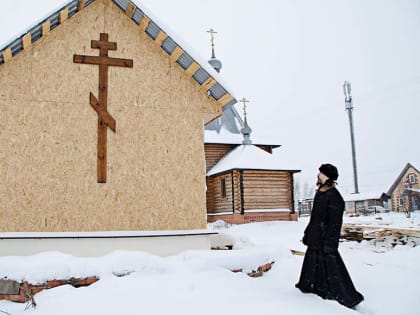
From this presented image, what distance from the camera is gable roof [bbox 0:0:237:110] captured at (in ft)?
22.5

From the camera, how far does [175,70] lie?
7.87 meters

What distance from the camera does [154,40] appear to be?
25.6 ft

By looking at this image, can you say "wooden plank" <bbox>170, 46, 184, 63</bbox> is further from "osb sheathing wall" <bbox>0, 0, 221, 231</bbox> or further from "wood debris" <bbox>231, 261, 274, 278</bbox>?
"wood debris" <bbox>231, 261, 274, 278</bbox>

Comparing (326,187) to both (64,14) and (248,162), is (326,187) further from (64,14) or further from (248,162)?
(248,162)

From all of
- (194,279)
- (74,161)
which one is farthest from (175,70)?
(194,279)

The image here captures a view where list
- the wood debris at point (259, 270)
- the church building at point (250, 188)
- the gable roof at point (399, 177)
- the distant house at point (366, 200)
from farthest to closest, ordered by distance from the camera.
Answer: the distant house at point (366, 200), the gable roof at point (399, 177), the church building at point (250, 188), the wood debris at point (259, 270)

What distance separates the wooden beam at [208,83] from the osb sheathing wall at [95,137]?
0.51 feet

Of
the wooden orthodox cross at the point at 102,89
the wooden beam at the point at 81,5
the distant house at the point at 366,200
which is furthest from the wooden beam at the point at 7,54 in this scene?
the distant house at the point at 366,200

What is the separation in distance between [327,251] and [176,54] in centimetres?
461

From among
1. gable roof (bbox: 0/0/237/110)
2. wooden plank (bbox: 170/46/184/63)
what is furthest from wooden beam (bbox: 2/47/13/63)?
wooden plank (bbox: 170/46/184/63)

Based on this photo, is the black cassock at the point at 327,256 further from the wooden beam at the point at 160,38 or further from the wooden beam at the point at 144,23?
the wooden beam at the point at 144,23

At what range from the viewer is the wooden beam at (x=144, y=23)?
290 inches

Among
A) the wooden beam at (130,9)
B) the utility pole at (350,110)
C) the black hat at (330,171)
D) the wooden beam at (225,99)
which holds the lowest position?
the black hat at (330,171)

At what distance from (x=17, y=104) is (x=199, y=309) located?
4.80 metres
